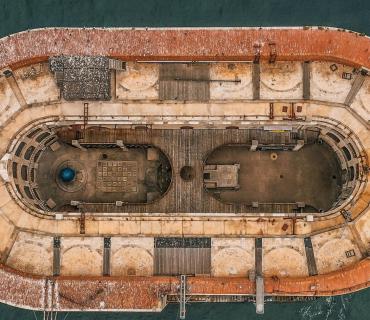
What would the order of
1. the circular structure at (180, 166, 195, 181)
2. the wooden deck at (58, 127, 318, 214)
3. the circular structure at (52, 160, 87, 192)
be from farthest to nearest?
the circular structure at (52, 160, 87, 192) → the circular structure at (180, 166, 195, 181) → the wooden deck at (58, 127, 318, 214)

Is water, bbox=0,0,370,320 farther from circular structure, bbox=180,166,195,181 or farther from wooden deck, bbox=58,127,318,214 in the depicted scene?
circular structure, bbox=180,166,195,181

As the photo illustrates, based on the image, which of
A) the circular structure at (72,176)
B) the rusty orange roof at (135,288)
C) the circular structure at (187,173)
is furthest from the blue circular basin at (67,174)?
the rusty orange roof at (135,288)

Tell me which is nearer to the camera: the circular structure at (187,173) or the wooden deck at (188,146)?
the wooden deck at (188,146)

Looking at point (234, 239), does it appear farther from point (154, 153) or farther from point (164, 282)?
point (154, 153)

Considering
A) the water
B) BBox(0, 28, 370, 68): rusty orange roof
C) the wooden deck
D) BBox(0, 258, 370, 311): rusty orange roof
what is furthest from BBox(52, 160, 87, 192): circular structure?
the water

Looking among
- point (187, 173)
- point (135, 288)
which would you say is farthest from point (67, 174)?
point (135, 288)

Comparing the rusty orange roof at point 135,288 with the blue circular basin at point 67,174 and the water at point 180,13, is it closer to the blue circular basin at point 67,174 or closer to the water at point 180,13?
the blue circular basin at point 67,174

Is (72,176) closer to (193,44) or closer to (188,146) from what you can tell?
(188,146)
